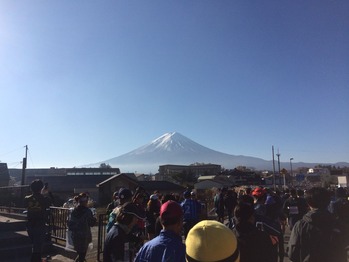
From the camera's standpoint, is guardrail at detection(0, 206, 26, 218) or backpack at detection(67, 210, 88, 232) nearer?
backpack at detection(67, 210, 88, 232)

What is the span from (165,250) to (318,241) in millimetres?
2127

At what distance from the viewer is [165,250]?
2.49 meters

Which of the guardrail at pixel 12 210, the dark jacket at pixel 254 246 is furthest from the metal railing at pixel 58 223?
the dark jacket at pixel 254 246

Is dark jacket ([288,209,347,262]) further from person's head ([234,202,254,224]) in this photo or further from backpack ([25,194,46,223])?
backpack ([25,194,46,223])

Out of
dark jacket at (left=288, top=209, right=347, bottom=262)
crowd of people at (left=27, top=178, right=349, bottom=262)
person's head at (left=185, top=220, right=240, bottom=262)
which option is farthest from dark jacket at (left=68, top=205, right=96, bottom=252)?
person's head at (left=185, top=220, right=240, bottom=262)

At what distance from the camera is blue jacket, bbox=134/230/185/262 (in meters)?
2.45

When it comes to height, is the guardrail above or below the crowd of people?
below

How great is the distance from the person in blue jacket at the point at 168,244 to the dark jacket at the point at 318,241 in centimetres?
187

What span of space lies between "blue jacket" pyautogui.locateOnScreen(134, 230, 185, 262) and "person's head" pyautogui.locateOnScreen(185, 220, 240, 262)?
497 millimetres

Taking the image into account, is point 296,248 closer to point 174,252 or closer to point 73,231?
point 174,252

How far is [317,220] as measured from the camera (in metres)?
3.76

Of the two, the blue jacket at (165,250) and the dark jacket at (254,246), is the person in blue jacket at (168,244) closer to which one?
the blue jacket at (165,250)

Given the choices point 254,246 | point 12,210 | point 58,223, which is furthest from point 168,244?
point 12,210

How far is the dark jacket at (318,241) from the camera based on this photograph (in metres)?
3.62
